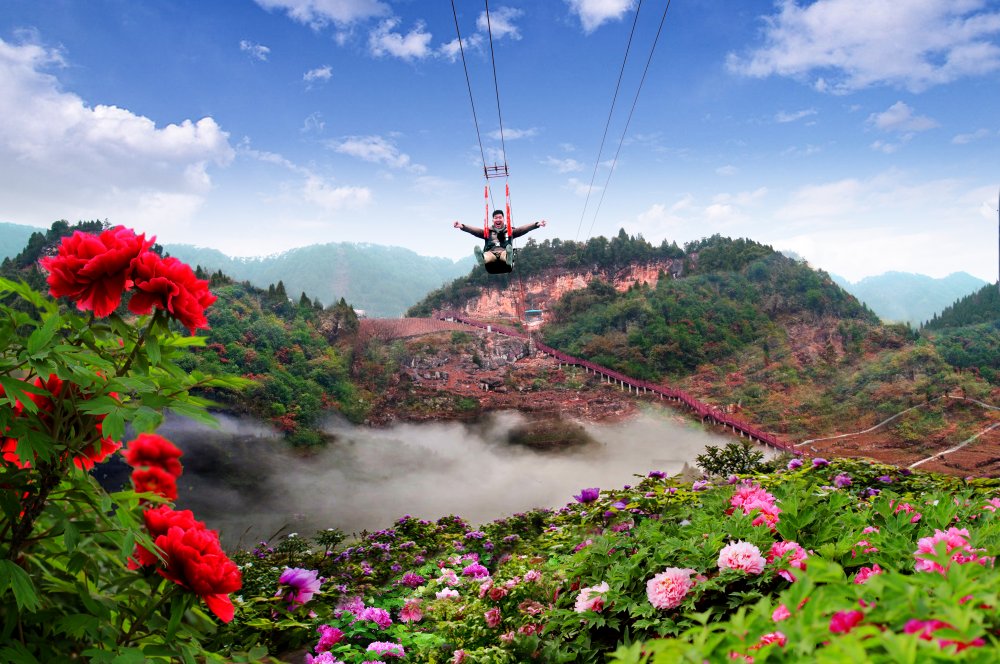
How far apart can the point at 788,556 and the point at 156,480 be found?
1643 mm

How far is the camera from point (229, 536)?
540cm

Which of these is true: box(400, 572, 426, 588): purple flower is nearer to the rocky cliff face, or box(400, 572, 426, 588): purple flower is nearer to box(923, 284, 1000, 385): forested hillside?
box(923, 284, 1000, 385): forested hillside

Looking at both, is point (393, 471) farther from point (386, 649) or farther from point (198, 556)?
point (198, 556)

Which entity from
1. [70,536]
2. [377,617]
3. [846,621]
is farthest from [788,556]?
[377,617]

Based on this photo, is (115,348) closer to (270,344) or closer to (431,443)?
(431,443)

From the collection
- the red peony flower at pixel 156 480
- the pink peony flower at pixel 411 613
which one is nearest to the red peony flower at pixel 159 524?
the red peony flower at pixel 156 480

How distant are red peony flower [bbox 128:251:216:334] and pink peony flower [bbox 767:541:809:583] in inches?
57.9

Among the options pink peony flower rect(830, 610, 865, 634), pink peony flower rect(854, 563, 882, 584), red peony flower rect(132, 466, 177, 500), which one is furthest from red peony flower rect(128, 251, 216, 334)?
pink peony flower rect(854, 563, 882, 584)

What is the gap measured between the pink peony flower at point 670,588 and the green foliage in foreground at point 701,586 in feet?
0.07

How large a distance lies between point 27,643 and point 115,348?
62 cm

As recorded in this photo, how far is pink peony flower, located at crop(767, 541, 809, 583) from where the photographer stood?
4.22ft

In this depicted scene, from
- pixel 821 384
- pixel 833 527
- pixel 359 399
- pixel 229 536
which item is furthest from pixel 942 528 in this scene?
pixel 821 384

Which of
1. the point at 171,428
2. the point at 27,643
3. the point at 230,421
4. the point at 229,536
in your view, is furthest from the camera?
the point at 230,421

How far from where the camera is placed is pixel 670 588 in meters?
1.39
